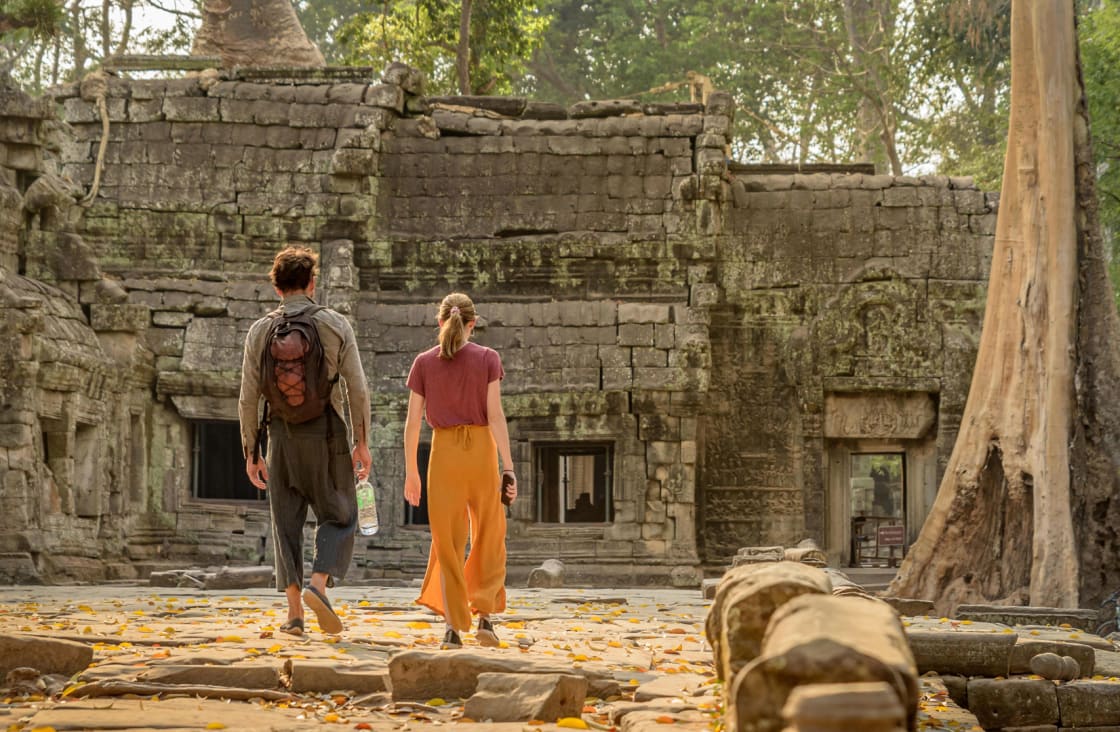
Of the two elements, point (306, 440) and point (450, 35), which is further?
point (450, 35)

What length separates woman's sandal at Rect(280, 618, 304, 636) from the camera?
24.2 ft

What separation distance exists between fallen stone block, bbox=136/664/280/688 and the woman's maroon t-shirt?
6.80 ft

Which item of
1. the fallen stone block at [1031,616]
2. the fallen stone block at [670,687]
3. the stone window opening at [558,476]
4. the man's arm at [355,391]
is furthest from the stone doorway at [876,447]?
the fallen stone block at [670,687]

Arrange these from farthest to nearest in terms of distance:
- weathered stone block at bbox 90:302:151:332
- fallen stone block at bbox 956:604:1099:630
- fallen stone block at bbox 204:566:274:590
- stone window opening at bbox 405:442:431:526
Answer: stone window opening at bbox 405:442:431:526 < weathered stone block at bbox 90:302:151:332 < fallen stone block at bbox 204:566:274:590 < fallen stone block at bbox 956:604:1099:630

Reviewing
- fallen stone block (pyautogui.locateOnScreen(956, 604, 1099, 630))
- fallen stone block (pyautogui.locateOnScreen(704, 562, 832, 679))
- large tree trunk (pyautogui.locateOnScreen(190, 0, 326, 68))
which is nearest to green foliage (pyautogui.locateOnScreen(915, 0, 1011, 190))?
large tree trunk (pyautogui.locateOnScreen(190, 0, 326, 68))

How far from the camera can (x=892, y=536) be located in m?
19.9

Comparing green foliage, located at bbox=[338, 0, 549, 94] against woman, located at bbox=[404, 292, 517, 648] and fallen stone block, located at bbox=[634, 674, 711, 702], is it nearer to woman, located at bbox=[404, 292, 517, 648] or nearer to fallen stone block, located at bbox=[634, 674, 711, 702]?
woman, located at bbox=[404, 292, 517, 648]

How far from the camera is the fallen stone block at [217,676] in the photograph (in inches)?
227

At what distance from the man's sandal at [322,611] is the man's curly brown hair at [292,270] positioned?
1.45 meters

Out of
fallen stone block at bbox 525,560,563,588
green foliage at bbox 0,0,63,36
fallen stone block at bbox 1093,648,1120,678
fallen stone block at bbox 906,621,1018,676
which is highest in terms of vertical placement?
green foliage at bbox 0,0,63,36

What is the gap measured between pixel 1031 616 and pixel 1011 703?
11.5 feet

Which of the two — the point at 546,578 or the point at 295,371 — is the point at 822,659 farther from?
the point at 546,578

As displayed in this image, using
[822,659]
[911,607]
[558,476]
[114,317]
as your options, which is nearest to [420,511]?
[558,476]

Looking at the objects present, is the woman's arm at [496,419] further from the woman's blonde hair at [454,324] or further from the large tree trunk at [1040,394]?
the large tree trunk at [1040,394]
